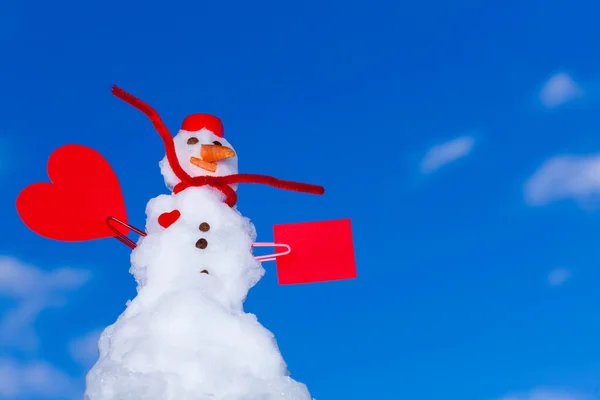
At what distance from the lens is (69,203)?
2777mm

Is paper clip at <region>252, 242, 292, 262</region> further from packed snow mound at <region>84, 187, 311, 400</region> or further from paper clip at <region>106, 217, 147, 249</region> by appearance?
paper clip at <region>106, 217, 147, 249</region>

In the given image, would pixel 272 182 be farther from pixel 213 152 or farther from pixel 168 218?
pixel 168 218

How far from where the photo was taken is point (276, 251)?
2898 millimetres

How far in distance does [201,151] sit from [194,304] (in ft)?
2.31

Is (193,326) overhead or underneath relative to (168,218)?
underneath

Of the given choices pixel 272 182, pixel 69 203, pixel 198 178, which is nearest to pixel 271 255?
pixel 272 182

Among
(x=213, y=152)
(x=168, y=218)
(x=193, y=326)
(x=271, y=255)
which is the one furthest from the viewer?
(x=271, y=255)

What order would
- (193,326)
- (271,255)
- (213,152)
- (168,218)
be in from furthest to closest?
(271,255) → (213,152) → (168,218) → (193,326)

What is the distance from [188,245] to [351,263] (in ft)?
2.35

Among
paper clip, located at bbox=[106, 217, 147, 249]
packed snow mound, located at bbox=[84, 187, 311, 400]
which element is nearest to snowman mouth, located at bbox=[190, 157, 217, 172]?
packed snow mound, located at bbox=[84, 187, 311, 400]

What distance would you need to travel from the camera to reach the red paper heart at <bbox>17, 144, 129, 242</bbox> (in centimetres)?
274

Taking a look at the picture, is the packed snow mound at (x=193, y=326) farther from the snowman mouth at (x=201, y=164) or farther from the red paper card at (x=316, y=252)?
the red paper card at (x=316, y=252)

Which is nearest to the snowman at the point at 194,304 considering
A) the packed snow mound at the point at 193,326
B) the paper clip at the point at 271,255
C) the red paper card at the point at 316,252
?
the packed snow mound at the point at 193,326

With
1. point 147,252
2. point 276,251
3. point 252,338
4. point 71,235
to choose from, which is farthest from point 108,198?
point 252,338
